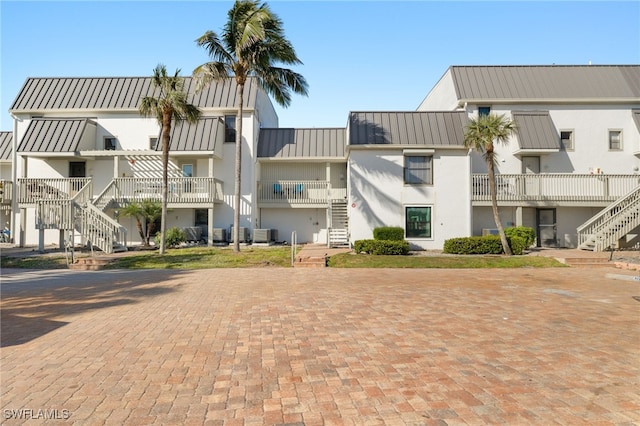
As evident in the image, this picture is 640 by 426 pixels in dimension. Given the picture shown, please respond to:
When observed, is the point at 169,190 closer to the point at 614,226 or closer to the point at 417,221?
the point at 417,221

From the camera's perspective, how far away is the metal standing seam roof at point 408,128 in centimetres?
1955

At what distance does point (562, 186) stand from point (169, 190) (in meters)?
21.7

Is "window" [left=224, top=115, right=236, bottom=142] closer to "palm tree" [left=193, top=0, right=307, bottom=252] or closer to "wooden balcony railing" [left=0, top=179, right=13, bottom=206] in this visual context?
"palm tree" [left=193, top=0, right=307, bottom=252]

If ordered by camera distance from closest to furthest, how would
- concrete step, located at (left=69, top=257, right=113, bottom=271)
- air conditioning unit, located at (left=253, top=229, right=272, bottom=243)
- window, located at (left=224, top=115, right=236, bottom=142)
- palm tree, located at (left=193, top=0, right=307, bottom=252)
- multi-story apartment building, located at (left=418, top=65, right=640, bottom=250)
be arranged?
concrete step, located at (left=69, top=257, right=113, bottom=271)
palm tree, located at (left=193, top=0, right=307, bottom=252)
multi-story apartment building, located at (left=418, top=65, right=640, bottom=250)
air conditioning unit, located at (left=253, top=229, right=272, bottom=243)
window, located at (left=224, top=115, right=236, bottom=142)

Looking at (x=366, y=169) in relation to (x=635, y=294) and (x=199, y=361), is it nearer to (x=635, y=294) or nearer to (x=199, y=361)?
(x=635, y=294)

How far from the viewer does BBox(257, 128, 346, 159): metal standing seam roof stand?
924 inches

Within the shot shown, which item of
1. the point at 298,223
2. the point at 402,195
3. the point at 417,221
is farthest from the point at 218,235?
the point at 417,221

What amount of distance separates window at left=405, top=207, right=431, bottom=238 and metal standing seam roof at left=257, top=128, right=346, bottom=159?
240 inches

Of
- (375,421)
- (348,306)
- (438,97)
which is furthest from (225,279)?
(438,97)

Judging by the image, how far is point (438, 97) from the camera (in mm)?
26438

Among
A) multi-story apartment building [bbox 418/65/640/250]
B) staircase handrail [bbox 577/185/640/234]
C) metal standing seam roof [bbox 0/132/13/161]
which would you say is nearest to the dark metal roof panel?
multi-story apartment building [bbox 418/65/640/250]

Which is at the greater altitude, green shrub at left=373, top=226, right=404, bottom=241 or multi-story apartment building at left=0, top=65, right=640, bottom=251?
multi-story apartment building at left=0, top=65, right=640, bottom=251

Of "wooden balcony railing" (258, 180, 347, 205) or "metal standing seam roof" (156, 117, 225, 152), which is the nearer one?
"metal standing seam roof" (156, 117, 225, 152)

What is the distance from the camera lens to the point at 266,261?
15141mm
